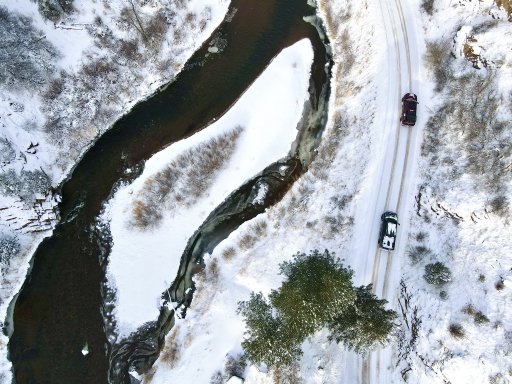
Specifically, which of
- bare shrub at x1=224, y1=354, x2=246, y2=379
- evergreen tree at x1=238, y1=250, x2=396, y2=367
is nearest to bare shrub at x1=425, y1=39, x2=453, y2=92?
evergreen tree at x1=238, y1=250, x2=396, y2=367

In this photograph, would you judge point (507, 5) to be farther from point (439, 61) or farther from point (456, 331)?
point (456, 331)

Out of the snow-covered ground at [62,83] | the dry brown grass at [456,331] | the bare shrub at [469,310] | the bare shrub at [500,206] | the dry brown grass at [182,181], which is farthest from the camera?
the dry brown grass at [182,181]

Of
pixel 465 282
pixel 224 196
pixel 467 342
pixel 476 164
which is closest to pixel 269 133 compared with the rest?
pixel 224 196

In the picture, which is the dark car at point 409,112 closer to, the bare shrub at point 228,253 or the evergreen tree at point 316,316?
the evergreen tree at point 316,316

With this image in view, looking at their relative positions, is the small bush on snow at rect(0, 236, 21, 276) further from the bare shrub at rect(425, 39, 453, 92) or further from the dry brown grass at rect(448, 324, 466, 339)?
the bare shrub at rect(425, 39, 453, 92)

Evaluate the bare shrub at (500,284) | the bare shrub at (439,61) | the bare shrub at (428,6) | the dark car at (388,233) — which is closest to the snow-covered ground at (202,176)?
the dark car at (388,233)

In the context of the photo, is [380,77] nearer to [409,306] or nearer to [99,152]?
[409,306]

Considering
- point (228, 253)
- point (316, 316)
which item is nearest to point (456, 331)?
point (316, 316)
